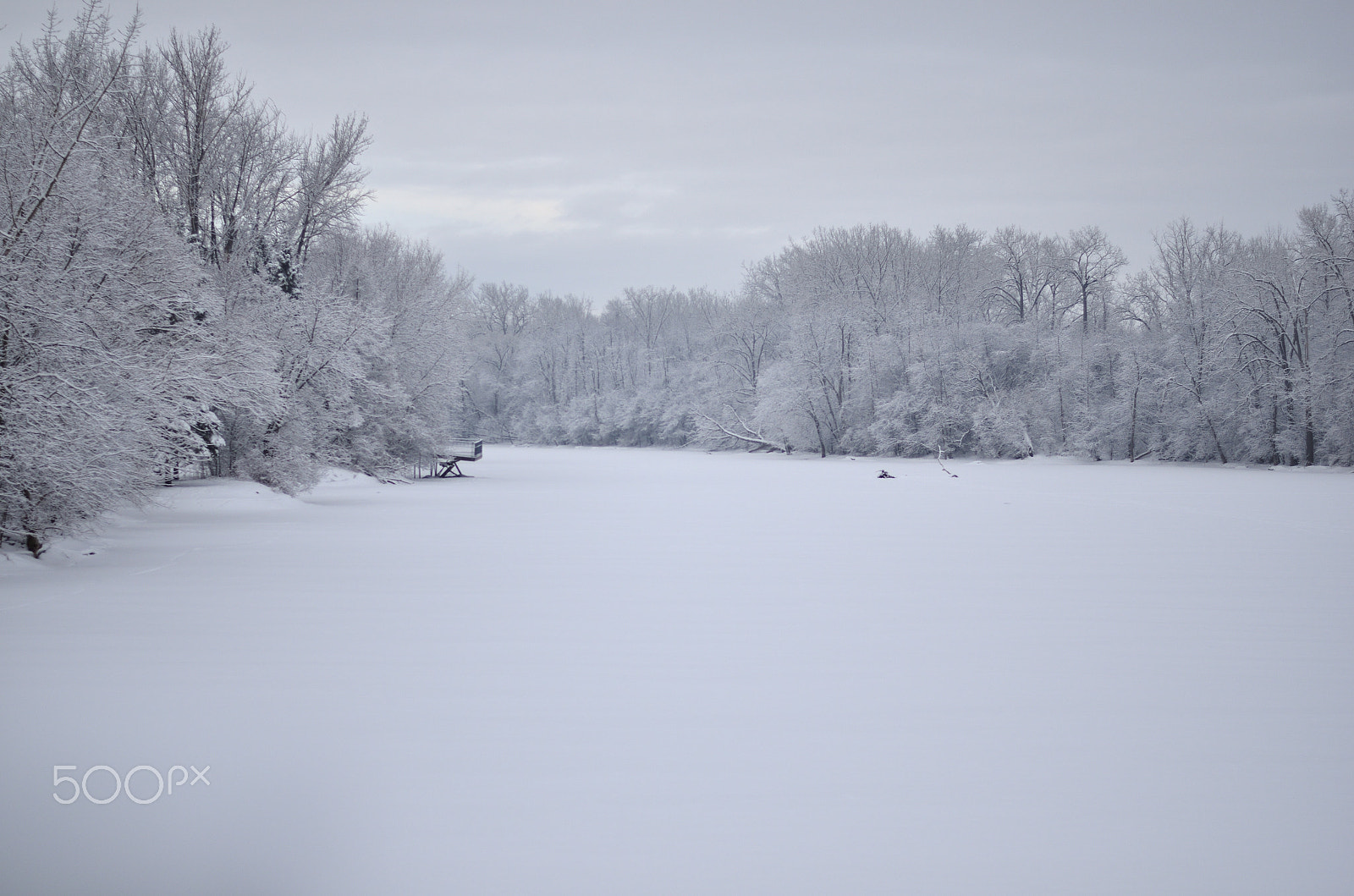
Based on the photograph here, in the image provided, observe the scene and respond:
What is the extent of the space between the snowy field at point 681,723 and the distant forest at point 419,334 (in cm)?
293

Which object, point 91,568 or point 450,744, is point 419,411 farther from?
point 450,744

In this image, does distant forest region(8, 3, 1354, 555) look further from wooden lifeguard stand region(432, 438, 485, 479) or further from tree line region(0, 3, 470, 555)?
wooden lifeguard stand region(432, 438, 485, 479)

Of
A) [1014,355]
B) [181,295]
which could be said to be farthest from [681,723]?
[1014,355]

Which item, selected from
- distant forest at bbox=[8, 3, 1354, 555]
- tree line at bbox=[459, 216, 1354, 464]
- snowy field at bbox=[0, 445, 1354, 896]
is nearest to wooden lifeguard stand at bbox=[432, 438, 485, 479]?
distant forest at bbox=[8, 3, 1354, 555]

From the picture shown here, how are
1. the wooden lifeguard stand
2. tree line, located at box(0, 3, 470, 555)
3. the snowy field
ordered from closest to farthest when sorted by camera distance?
the snowy field < tree line, located at box(0, 3, 470, 555) < the wooden lifeguard stand

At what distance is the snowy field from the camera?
3.86 meters

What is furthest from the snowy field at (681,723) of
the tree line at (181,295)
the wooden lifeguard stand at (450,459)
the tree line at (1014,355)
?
the tree line at (1014,355)

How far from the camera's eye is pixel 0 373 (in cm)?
974

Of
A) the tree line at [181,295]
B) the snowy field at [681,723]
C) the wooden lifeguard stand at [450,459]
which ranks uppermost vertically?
the tree line at [181,295]

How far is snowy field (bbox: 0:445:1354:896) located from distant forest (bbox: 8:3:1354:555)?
2.93 m

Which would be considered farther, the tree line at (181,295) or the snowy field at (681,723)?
the tree line at (181,295)

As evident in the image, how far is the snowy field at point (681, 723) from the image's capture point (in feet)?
12.7

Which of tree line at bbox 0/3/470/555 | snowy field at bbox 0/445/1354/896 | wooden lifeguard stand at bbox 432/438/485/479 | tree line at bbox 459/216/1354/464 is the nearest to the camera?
snowy field at bbox 0/445/1354/896

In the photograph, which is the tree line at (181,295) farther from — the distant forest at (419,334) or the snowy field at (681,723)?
the snowy field at (681,723)
